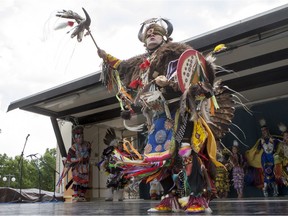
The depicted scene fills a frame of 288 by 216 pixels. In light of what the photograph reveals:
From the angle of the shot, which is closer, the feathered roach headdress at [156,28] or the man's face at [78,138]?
the feathered roach headdress at [156,28]

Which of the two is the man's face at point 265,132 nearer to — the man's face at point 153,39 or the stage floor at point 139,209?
the stage floor at point 139,209

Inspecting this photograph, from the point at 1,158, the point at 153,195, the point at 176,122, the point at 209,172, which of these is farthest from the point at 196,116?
the point at 1,158

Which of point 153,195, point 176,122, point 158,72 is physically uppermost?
point 158,72

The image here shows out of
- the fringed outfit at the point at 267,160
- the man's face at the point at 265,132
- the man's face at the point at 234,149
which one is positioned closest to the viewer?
the fringed outfit at the point at 267,160

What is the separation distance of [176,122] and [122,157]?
51 cm

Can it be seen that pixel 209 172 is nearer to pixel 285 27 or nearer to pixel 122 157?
pixel 122 157

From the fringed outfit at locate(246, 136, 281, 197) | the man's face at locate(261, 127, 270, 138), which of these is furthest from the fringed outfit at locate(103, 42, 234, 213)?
the man's face at locate(261, 127, 270, 138)

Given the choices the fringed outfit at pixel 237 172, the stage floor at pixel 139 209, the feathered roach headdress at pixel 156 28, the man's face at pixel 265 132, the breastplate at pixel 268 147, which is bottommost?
the stage floor at pixel 139 209

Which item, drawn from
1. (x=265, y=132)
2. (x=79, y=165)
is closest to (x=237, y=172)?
(x=265, y=132)

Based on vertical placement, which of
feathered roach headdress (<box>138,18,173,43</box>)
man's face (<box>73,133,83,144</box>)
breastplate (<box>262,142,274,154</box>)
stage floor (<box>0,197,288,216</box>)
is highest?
feathered roach headdress (<box>138,18,173,43</box>)

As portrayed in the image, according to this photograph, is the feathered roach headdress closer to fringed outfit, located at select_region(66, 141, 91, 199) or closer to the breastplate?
the breastplate

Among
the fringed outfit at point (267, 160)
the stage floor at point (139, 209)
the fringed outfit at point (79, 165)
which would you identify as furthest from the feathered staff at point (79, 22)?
the fringed outfit at point (79, 165)

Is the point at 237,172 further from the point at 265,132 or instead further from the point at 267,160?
the point at 265,132

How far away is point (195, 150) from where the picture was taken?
2455 millimetres
